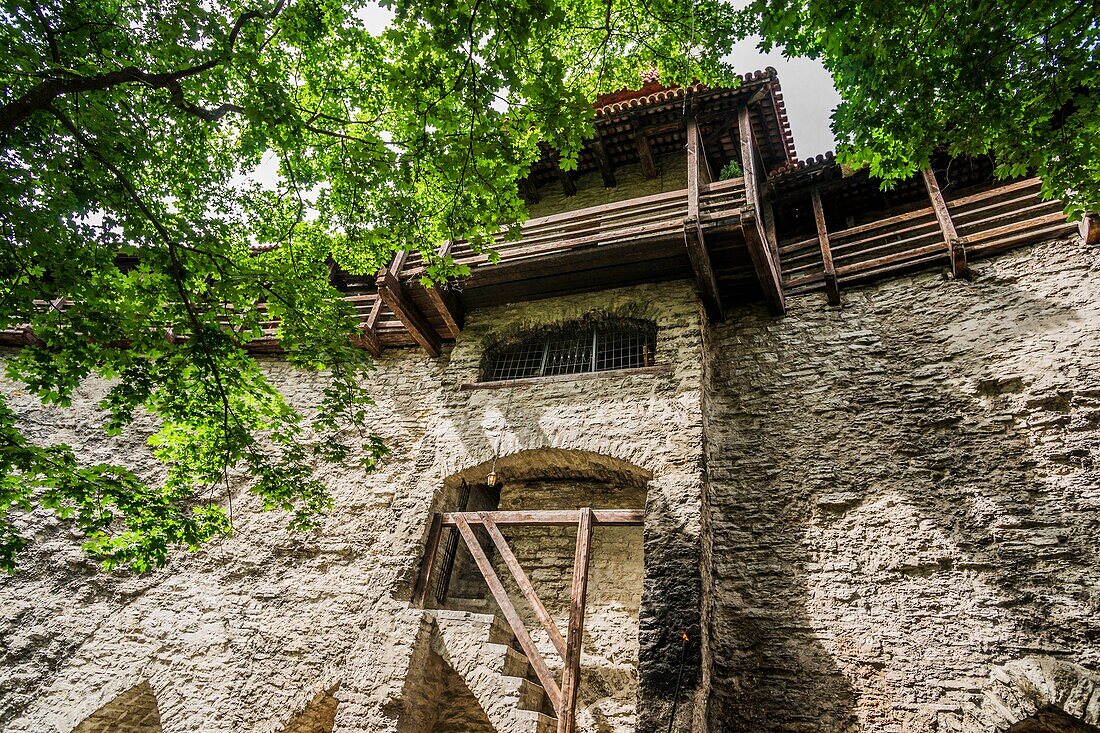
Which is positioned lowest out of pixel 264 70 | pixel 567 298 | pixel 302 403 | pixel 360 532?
pixel 360 532

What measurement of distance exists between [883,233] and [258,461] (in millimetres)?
9041

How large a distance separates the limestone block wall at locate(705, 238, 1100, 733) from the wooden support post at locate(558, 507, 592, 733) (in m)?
1.39

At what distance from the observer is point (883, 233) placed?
8305 mm

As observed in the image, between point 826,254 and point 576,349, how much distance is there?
3.90 meters

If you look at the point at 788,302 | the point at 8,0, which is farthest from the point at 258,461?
the point at 788,302

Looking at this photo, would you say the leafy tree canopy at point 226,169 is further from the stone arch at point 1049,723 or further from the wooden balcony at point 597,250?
the stone arch at point 1049,723

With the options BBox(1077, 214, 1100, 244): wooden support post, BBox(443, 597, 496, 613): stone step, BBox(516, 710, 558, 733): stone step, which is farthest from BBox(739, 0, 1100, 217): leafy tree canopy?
BBox(443, 597, 496, 613): stone step

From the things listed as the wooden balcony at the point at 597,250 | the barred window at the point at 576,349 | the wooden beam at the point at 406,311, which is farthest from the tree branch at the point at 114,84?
the barred window at the point at 576,349

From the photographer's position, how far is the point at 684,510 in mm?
5539

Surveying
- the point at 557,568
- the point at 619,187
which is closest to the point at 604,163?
the point at 619,187

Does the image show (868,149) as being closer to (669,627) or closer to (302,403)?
(669,627)

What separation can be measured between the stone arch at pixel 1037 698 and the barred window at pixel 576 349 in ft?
15.3

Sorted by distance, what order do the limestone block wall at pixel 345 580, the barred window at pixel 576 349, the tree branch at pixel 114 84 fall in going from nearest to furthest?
the tree branch at pixel 114 84 < the limestone block wall at pixel 345 580 < the barred window at pixel 576 349

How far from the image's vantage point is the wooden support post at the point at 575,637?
4672 millimetres
